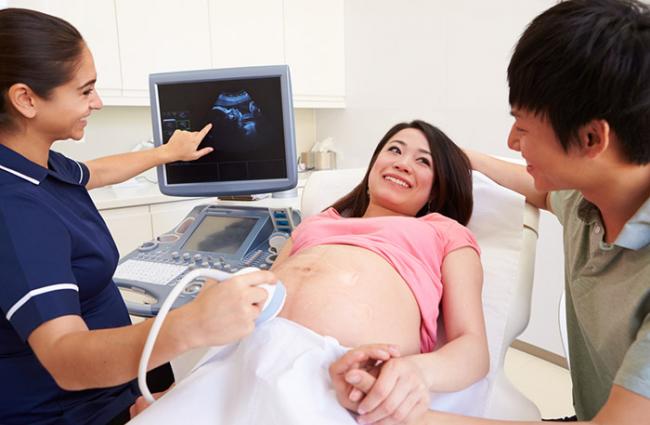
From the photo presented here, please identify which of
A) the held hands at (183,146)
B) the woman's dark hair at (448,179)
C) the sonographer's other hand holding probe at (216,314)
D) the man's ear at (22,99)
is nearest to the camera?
the sonographer's other hand holding probe at (216,314)

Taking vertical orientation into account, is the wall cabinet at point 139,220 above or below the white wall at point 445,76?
below

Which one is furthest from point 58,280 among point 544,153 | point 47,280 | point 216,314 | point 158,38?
point 158,38

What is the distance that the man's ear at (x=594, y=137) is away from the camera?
73 cm

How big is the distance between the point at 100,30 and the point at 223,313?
2.38 meters

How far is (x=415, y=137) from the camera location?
143cm

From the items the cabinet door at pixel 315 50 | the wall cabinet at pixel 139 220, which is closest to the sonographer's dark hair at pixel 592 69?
the wall cabinet at pixel 139 220

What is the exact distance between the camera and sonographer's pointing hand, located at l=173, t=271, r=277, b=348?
2.28 feet

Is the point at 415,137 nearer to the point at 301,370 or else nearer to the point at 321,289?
the point at 321,289

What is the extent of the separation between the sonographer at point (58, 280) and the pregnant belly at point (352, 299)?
299 mm

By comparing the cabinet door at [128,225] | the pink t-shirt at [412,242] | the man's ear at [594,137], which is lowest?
the cabinet door at [128,225]

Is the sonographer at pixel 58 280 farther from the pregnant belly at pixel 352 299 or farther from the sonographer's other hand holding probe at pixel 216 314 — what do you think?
the pregnant belly at pixel 352 299

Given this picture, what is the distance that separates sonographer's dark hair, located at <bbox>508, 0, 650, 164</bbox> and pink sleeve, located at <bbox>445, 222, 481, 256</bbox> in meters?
0.48

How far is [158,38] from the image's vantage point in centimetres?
275

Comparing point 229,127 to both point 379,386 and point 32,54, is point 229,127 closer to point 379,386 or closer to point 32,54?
point 32,54
